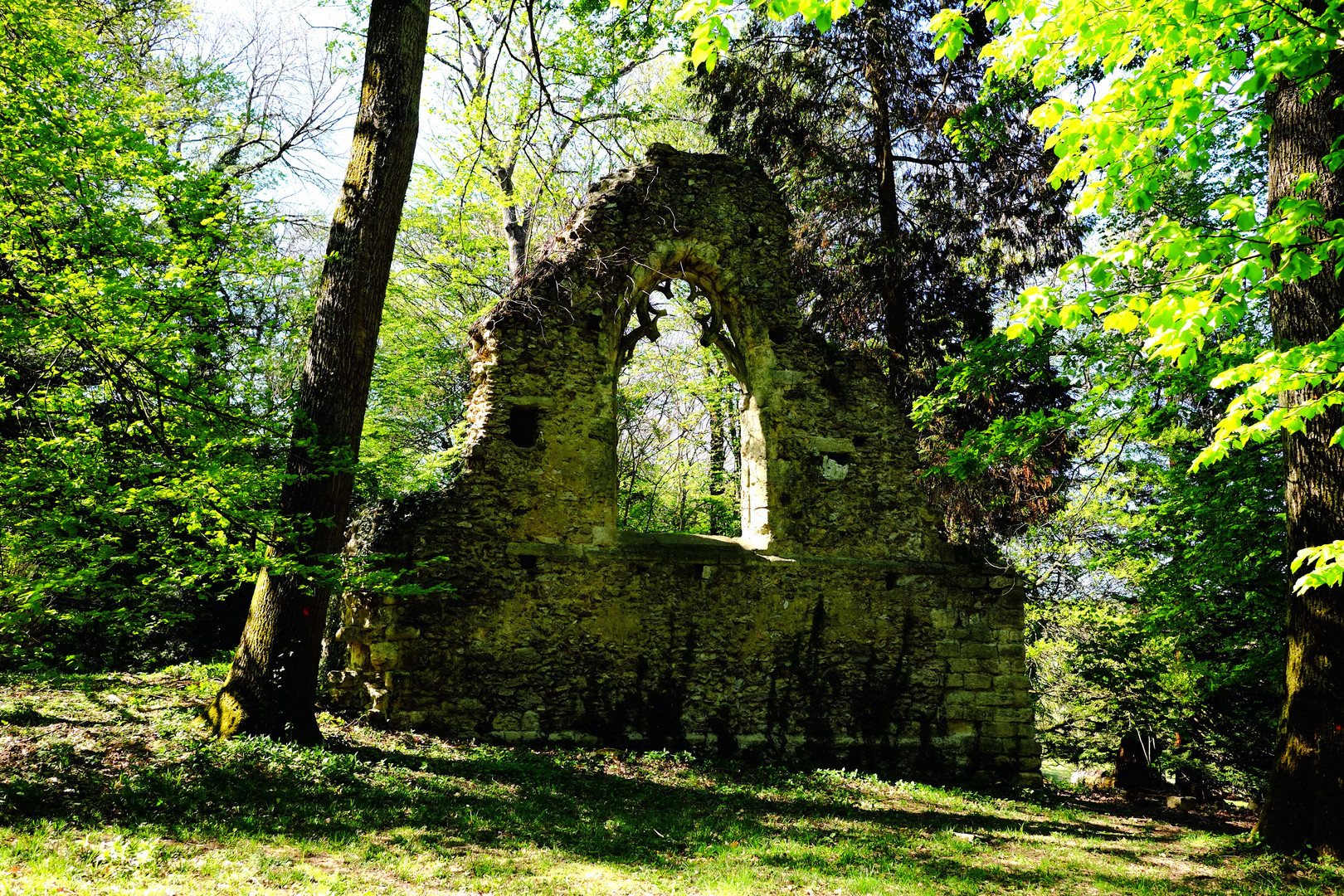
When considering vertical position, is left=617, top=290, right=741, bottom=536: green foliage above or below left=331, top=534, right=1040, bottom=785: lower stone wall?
above

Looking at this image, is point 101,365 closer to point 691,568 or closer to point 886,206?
point 691,568

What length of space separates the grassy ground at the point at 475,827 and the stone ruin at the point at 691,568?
0.68m

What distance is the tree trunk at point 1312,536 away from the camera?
541 cm

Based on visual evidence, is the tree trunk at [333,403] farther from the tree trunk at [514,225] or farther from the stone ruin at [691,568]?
the tree trunk at [514,225]

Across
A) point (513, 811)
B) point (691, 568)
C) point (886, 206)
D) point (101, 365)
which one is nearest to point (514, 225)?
point (886, 206)

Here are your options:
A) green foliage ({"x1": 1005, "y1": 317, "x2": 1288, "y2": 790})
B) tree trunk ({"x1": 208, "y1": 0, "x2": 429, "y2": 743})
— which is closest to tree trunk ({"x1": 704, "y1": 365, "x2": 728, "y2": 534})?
green foliage ({"x1": 1005, "y1": 317, "x2": 1288, "y2": 790})

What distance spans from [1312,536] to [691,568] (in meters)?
5.21

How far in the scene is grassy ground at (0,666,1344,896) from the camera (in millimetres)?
4024

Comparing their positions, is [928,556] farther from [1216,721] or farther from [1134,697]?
[1216,721]

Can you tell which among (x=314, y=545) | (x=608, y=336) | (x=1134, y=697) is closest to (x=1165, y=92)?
(x=608, y=336)

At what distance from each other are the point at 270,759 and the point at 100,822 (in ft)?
4.41

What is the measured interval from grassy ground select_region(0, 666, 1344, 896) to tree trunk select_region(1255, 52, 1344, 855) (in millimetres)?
378

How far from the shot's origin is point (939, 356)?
431 inches

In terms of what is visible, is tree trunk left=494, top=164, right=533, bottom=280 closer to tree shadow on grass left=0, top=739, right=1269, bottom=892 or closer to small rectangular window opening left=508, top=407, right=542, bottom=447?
small rectangular window opening left=508, top=407, right=542, bottom=447
